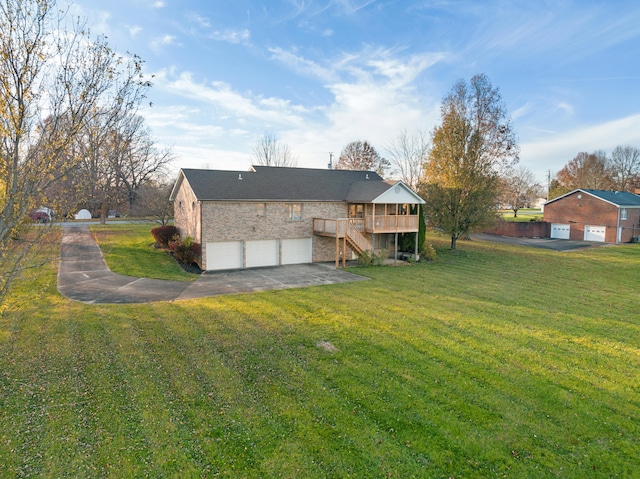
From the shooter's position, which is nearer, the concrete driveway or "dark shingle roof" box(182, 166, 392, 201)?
"dark shingle roof" box(182, 166, 392, 201)

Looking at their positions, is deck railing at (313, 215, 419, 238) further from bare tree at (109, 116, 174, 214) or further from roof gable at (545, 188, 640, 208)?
bare tree at (109, 116, 174, 214)

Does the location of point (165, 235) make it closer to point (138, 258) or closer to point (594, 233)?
point (138, 258)

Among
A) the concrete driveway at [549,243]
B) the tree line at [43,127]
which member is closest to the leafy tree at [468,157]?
the concrete driveway at [549,243]

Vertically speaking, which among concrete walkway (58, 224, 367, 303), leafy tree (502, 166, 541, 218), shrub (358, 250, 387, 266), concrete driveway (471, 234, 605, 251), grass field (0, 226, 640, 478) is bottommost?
grass field (0, 226, 640, 478)

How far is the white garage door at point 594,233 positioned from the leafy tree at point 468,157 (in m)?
Result: 14.9

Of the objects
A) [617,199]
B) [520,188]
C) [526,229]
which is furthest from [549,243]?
[520,188]

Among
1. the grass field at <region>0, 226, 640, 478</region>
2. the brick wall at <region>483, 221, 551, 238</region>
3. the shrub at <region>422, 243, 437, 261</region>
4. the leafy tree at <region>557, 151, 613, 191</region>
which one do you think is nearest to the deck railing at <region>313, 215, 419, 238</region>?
the shrub at <region>422, 243, 437, 261</region>

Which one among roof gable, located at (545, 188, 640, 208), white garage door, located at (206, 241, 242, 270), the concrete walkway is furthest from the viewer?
roof gable, located at (545, 188, 640, 208)

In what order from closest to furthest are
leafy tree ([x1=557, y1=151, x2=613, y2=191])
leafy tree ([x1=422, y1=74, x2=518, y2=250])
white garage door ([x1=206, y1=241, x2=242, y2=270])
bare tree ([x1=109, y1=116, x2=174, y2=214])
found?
white garage door ([x1=206, y1=241, x2=242, y2=270]) → leafy tree ([x1=422, y1=74, x2=518, y2=250]) → bare tree ([x1=109, y1=116, x2=174, y2=214]) → leafy tree ([x1=557, y1=151, x2=613, y2=191])

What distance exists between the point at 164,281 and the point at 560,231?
39668 mm

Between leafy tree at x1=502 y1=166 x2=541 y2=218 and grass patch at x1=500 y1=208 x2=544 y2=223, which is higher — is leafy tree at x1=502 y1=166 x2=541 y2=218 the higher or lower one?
the higher one

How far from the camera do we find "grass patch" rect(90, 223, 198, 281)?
58.6 ft

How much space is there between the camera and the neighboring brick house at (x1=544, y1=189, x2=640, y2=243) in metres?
34.3

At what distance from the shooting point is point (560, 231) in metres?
38.7
